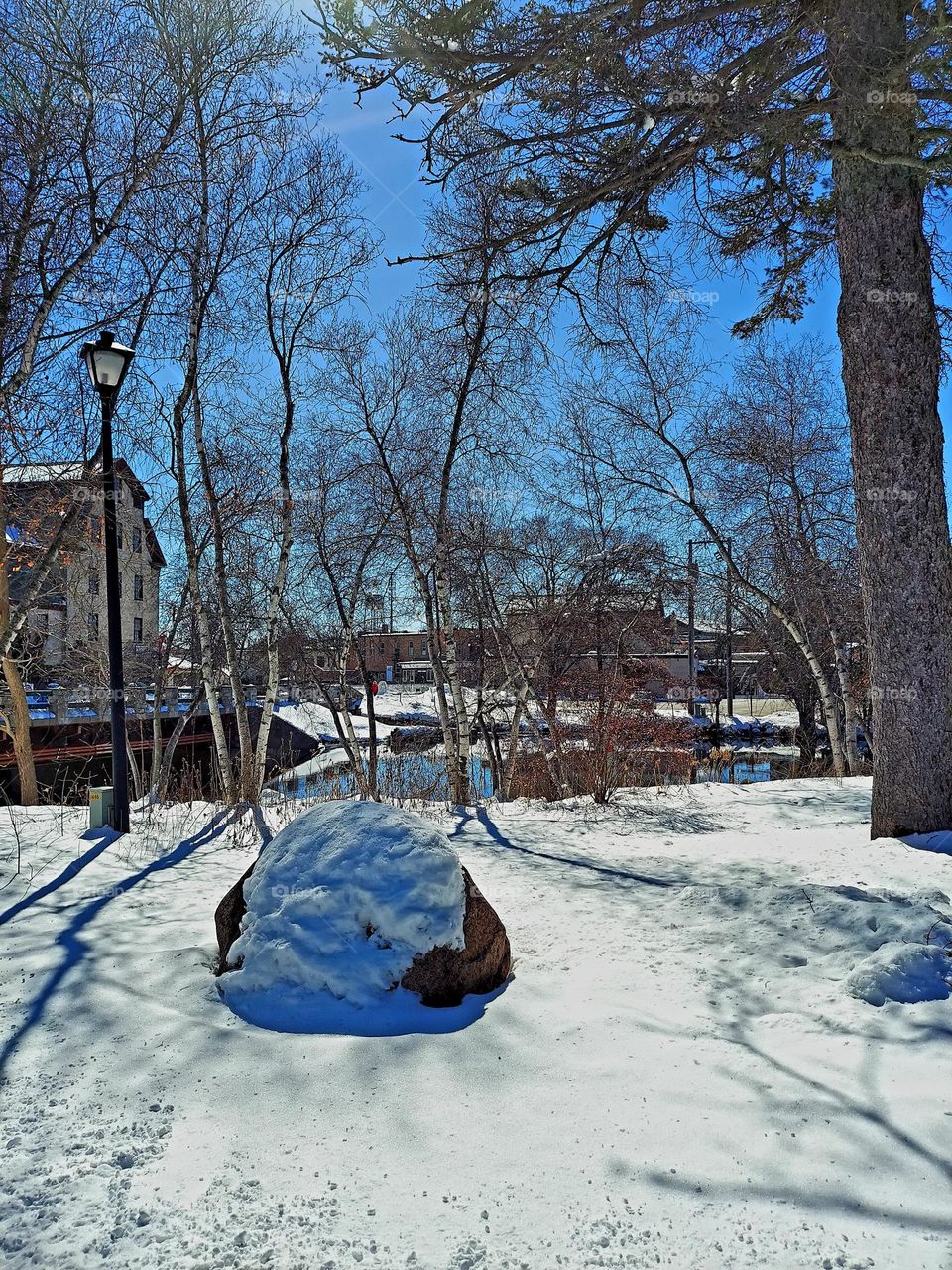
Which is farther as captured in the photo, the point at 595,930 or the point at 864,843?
the point at 864,843

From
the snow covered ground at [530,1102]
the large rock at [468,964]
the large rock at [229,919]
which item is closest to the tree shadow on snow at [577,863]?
Result: the snow covered ground at [530,1102]

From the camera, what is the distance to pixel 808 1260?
188cm

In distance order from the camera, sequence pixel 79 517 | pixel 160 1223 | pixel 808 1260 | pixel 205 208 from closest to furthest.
Answer: pixel 808 1260, pixel 160 1223, pixel 79 517, pixel 205 208

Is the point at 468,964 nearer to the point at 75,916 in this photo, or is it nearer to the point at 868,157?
the point at 75,916

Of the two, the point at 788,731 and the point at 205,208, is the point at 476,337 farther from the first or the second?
the point at 788,731

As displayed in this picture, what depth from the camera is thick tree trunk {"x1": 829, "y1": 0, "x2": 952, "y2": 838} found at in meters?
5.56

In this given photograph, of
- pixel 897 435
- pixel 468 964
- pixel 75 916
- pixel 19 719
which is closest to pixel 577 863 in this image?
pixel 468 964

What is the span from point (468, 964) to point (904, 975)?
74.7 inches

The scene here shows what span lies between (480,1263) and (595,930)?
2.63 m

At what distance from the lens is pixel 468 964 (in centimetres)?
351

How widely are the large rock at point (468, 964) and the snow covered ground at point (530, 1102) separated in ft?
0.46

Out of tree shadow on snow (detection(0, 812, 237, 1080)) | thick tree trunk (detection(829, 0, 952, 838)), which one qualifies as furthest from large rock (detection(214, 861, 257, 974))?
thick tree trunk (detection(829, 0, 952, 838))

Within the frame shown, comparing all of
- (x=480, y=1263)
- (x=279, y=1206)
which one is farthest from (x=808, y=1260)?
(x=279, y=1206)

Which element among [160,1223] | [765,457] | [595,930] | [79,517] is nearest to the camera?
[160,1223]
